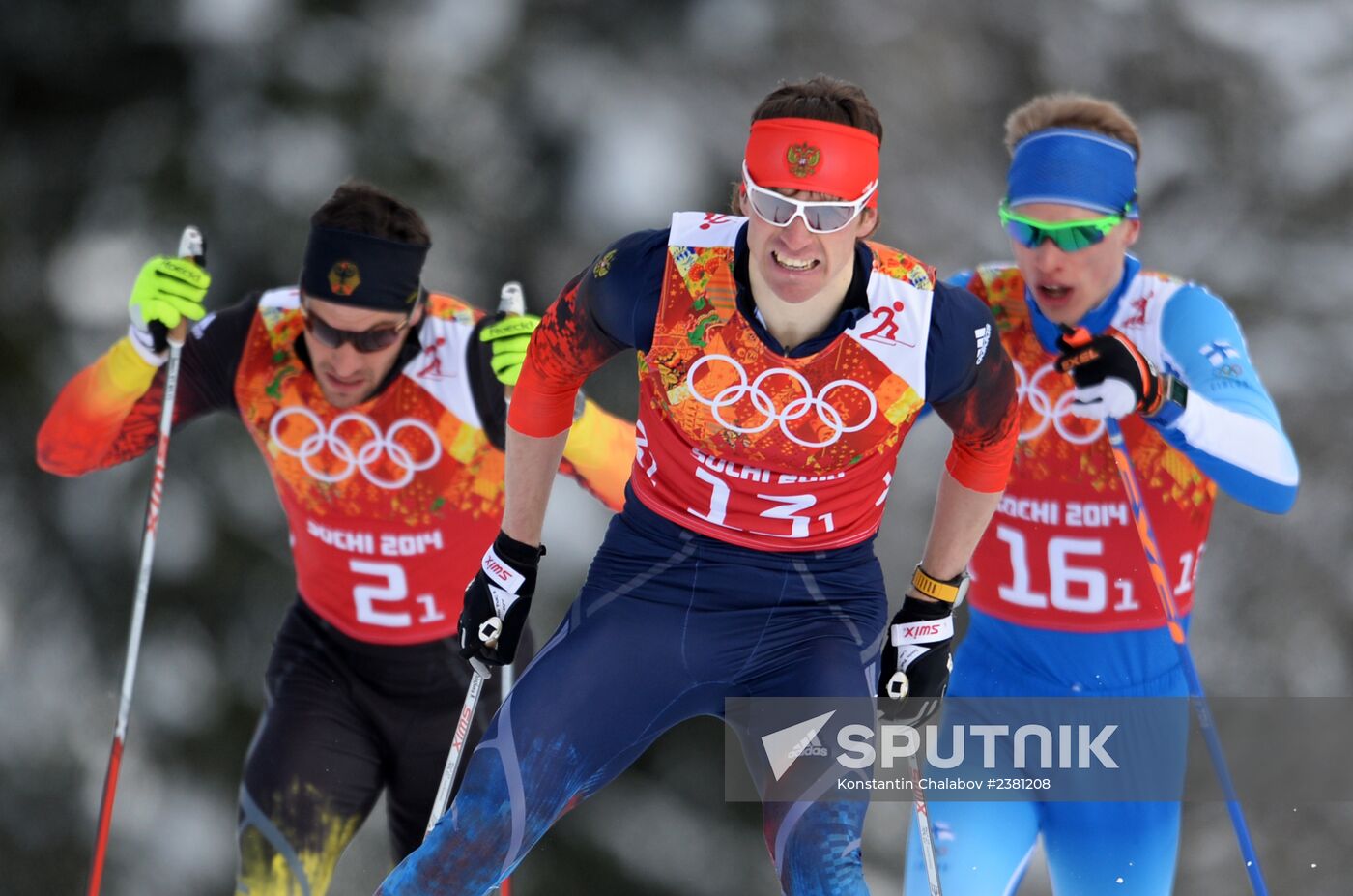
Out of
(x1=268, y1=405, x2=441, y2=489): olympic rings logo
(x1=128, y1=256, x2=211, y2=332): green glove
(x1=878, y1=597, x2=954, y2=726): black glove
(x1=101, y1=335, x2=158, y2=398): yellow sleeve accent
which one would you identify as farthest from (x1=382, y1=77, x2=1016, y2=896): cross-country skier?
(x1=101, y1=335, x2=158, y2=398): yellow sleeve accent

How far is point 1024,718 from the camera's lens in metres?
3.51

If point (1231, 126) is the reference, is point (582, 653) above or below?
below

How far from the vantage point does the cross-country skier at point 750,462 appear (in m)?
2.57

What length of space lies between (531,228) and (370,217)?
129 inches

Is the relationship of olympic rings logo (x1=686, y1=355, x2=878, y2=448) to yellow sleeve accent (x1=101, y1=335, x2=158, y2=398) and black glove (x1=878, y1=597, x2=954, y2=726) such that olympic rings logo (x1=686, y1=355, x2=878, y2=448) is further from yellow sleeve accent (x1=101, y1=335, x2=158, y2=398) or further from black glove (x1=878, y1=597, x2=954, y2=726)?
yellow sleeve accent (x1=101, y1=335, x2=158, y2=398)

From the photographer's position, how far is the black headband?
3457 millimetres

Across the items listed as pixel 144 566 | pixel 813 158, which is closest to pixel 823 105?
pixel 813 158

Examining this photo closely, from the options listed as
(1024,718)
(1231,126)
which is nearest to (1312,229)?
(1231,126)

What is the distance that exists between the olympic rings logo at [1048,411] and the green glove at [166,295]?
1.96 metres

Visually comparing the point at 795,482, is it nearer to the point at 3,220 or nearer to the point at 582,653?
the point at 582,653

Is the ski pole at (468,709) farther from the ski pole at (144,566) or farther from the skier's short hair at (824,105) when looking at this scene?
the skier's short hair at (824,105)

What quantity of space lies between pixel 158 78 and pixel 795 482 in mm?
5056

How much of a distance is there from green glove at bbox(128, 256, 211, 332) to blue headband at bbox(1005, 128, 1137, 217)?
1955 mm

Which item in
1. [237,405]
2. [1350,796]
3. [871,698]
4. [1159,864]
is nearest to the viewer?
[871,698]
